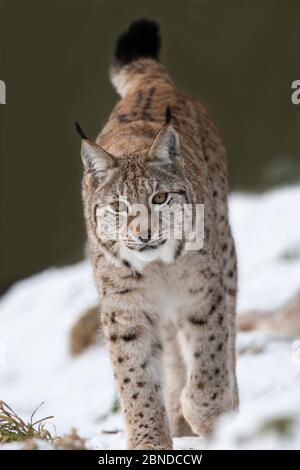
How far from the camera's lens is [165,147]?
476 centimetres

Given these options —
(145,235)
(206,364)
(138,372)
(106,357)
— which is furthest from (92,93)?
(145,235)

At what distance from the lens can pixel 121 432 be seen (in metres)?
6.11

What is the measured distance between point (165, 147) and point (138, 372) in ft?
3.75

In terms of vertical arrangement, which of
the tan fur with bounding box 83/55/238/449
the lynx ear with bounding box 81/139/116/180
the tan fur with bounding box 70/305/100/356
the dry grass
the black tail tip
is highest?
the black tail tip

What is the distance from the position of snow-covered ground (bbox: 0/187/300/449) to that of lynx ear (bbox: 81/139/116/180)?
52.8 inches

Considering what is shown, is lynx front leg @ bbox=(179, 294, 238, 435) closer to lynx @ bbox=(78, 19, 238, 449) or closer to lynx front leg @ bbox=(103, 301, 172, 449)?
lynx @ bbox=(78, 19, 238, 449)

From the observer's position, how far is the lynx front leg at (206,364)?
5117 millimetres

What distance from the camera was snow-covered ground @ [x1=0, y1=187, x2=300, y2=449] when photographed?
121 inches

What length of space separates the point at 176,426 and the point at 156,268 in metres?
1.53

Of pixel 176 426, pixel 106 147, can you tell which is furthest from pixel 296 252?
pixel 106 147

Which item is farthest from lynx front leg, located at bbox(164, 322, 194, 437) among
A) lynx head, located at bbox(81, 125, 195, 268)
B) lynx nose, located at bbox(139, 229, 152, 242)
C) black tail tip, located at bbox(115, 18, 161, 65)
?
black tail tip, located at bbox(115, 18, 161, 65)

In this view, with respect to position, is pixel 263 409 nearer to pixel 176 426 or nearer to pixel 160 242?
pixel 160 242

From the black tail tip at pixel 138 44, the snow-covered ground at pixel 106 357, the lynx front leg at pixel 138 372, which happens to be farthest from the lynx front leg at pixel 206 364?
the black tail tip at pixel 138 44

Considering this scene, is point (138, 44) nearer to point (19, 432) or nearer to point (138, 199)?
point (138, 199)
